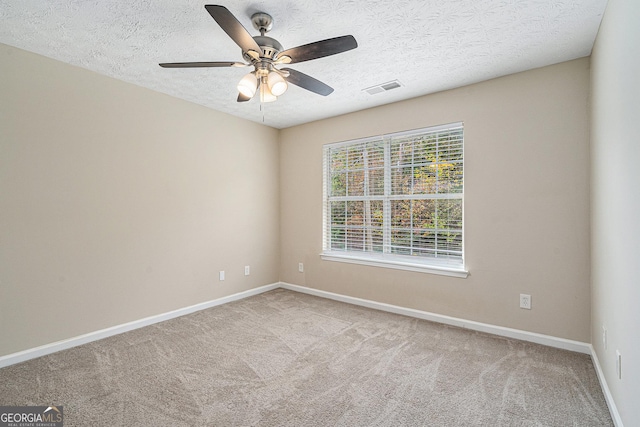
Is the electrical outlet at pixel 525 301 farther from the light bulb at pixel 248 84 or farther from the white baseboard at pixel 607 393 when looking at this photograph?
the light bulb at pixel 248 84

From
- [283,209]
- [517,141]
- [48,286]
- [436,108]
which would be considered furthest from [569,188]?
[48,286]

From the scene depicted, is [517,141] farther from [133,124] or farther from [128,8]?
[133,124]

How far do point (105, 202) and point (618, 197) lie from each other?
12.8 ft

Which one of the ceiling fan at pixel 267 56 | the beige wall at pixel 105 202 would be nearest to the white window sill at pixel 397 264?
the beige wall at pixel 105 202

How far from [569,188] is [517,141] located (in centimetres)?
59

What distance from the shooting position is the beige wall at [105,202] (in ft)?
8.04

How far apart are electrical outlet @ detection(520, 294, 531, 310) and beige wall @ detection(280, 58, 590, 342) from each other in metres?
0.05

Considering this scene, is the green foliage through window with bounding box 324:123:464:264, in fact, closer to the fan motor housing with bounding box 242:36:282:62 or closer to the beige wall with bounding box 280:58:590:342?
the beige wall with bounding box 280:58:590:342

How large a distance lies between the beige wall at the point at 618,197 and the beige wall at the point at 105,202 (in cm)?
369

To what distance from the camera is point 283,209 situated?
15.7ft

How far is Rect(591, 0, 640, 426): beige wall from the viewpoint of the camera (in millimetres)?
1403

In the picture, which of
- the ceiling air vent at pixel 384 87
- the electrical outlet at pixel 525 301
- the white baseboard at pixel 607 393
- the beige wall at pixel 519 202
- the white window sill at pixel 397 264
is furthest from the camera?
the white window sill at pixel 397 264

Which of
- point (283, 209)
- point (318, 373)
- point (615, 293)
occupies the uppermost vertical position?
point (283, 209)

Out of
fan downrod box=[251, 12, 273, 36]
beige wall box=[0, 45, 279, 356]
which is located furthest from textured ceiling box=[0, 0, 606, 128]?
beige wall box=[0, 45, 279, 356]
